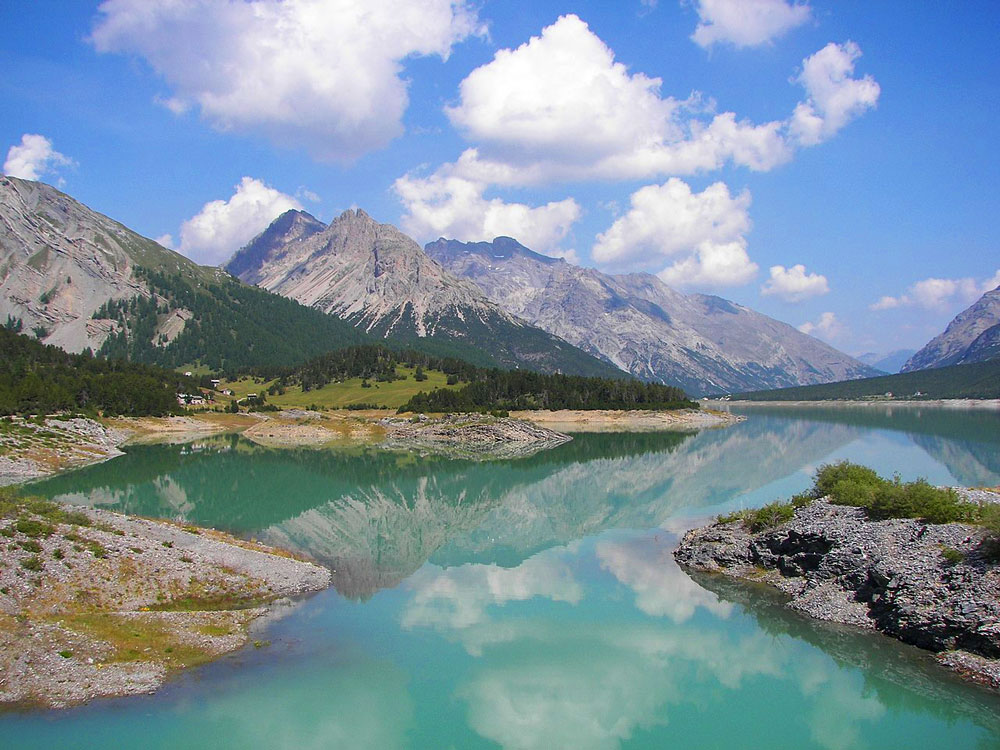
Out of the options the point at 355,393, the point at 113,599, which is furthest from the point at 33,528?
the point at 355,393

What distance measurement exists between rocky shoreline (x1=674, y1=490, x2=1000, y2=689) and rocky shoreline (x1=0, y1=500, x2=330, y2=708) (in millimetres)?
20476

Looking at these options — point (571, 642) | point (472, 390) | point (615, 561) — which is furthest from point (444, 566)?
point (472, 390)

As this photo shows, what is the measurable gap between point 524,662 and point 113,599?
593 inches

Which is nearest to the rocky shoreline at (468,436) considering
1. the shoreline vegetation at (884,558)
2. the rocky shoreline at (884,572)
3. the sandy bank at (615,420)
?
the sandy bank at (615,420)

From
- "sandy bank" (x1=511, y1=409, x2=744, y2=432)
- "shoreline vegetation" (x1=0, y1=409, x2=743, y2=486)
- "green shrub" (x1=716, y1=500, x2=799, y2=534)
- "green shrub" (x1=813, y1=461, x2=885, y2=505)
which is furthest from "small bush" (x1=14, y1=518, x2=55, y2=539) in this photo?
"sandy bank" (x1=511, y1=409, x2=744, y2=432)

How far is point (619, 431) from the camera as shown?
423 ft

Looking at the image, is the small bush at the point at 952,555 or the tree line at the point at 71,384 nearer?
the small bush at the point at 952,555

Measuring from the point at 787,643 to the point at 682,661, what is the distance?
459 cm

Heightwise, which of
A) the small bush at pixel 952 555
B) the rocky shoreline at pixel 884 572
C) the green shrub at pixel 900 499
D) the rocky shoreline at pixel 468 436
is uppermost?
the green shrub at pixel 900 499

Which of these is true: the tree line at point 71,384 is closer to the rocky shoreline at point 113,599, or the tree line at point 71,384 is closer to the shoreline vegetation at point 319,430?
the shoreline vegetation at point 319,430

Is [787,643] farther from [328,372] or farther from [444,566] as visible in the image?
[328,372]

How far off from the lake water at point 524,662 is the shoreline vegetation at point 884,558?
1.02 meters

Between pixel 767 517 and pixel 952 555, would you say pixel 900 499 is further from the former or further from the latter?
pixel 767 517

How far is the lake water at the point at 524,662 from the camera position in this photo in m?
17.5
